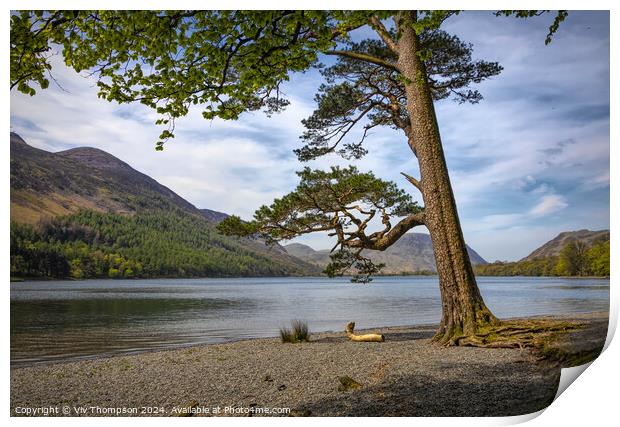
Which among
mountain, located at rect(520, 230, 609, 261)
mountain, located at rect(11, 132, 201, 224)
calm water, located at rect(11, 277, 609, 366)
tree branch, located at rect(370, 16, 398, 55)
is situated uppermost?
tree branch, located at rect(370, 16, 398, 55)

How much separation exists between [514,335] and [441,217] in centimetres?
158

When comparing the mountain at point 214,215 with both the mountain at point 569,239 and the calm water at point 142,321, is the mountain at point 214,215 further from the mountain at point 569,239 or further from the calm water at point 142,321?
the mountain at point 569,239

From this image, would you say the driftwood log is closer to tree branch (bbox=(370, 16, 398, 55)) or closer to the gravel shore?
the gravel shore

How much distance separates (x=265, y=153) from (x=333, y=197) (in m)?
2.33

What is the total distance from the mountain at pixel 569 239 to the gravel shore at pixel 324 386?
3.04 ft

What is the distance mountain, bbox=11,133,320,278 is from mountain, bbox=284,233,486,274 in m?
1.00

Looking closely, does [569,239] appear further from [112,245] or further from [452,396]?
[112,245]

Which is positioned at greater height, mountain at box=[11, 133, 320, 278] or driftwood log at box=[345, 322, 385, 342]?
mountain at box=[11, 133, 320, 278]

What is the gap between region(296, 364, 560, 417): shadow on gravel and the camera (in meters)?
3.61

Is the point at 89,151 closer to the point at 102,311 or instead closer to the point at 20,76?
the point at 20,76

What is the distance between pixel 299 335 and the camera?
787 centimetres

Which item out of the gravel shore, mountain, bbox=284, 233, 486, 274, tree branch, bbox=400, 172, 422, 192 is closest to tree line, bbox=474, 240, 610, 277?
the gravel shore

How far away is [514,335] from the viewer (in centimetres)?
519
